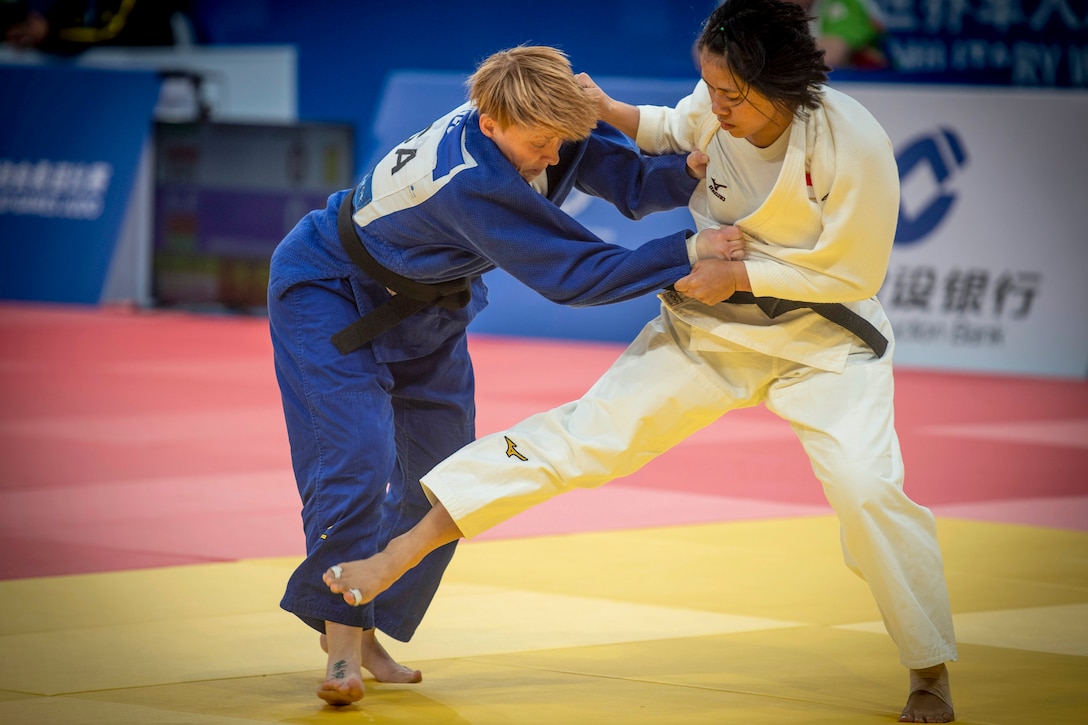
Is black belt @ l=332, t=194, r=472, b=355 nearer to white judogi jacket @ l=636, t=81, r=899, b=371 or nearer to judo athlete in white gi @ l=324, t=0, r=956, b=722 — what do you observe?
judo athlete in white gi @ l=324, t=0, r=956, b=722

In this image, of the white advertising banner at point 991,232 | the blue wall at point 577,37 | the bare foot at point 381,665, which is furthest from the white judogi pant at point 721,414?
the blue wall at point 577,37

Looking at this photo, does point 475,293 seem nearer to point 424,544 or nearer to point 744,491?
point 424,544

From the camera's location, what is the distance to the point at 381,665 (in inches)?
143

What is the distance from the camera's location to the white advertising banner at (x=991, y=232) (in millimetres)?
10422

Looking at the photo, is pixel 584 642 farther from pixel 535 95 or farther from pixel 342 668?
pixel 535 95

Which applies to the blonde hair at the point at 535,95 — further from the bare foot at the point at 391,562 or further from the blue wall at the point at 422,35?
the blue wall at the point at 422,35

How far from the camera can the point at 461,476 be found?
3.44 metres

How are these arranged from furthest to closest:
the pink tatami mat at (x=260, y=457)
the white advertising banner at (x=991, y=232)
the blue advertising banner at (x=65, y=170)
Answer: the blue advertising banner at (x=65, y=170) < the white advertising banner at (x=991, y=232) < the pink tatami mat at (x=260, y=457)

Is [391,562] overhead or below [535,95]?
below

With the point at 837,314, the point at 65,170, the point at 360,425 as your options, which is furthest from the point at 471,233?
the point at 65,170

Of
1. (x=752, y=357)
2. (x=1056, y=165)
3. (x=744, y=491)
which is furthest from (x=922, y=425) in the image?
(x=752, y=357)

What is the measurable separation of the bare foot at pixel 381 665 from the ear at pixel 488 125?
1217mm

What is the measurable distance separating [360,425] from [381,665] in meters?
0.63

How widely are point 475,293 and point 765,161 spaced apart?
2.64 ft
